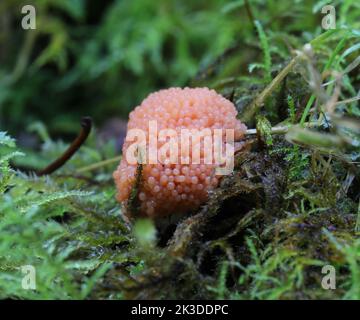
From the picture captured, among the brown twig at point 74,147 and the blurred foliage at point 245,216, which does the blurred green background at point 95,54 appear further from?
the brown twig at point 74,147

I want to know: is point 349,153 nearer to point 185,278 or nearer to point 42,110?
point 185,278

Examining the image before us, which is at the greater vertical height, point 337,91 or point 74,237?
point 337,91

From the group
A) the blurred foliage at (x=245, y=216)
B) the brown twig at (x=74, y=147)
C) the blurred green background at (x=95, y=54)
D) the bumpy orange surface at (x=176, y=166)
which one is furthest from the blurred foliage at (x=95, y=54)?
the bumpy orange surface at (x=176, y=166)

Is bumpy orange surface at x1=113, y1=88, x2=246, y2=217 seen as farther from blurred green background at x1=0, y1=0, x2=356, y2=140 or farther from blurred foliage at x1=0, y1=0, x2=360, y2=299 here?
blurred green background at x1=0, y1=0, x2=356, y2=140

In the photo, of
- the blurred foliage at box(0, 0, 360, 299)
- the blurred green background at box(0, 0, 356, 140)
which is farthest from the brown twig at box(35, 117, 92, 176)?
the blurred green background at box(0, 0, 356, 140)

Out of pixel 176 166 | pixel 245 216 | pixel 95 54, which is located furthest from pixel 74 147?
pixel 95 54
